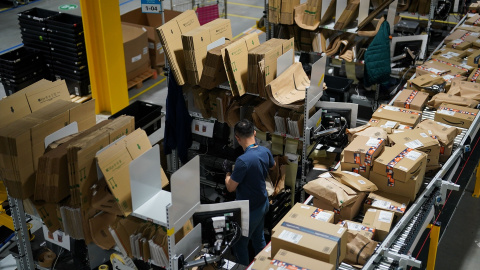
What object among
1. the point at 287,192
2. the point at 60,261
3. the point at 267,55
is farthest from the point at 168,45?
the point at 60,261

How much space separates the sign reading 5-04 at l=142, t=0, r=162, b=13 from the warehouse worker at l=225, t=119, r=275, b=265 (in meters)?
3.10

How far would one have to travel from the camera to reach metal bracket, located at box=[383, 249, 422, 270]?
4.29 meters

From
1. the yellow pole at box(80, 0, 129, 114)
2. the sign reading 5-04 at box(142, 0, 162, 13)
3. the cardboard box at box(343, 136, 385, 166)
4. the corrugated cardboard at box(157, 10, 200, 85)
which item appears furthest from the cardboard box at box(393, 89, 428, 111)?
the yellow pole at box(80, 0, 129, 114)

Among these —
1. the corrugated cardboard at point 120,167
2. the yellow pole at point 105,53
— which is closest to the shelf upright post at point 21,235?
the corrugated cardboard at point 120,167

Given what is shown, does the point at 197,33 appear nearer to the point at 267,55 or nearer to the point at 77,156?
the point at 267,55

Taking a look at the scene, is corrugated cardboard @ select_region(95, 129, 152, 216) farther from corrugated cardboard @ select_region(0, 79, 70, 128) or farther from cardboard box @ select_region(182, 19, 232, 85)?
cardboard box @ select_region(182, 19, 232, 85)

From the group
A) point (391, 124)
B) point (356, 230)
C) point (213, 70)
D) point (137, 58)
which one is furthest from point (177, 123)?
point (137, 58)

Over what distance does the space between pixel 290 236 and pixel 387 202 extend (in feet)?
4.32

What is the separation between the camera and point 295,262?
4.12m

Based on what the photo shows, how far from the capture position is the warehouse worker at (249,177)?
18.2 feet

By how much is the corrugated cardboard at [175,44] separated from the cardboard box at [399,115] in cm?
235

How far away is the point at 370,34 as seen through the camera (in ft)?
29.3

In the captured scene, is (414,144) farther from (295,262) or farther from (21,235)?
(21,235)

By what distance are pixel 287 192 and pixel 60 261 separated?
265 centimetres
